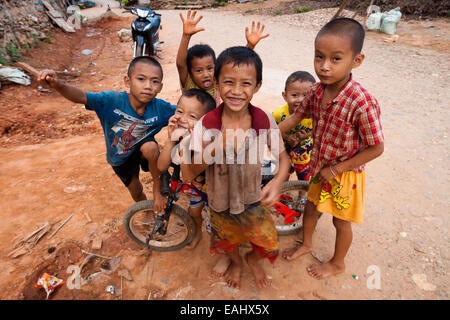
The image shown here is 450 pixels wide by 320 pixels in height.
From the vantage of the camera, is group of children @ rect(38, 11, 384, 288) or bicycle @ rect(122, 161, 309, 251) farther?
bicycle @ rect(122, 161, 309, 251)

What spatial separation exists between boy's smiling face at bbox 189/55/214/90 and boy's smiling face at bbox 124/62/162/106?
1.45ft

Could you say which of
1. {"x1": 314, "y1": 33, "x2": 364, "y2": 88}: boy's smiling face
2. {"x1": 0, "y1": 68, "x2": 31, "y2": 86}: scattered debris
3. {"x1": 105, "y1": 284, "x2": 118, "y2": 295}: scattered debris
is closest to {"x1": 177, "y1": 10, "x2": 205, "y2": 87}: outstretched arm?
{"x1": 314, "y1": 33, "x2": 364, "y2": 88}: boy's smiling face

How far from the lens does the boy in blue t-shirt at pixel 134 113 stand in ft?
6.39

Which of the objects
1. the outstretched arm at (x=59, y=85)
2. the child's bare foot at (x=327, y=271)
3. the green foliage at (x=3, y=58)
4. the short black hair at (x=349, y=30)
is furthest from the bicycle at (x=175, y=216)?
the green foliage at (x=3, y=58)

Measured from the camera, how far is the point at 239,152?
1419 mm

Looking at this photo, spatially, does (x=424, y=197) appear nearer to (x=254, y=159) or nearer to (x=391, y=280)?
(x=391, y=280)

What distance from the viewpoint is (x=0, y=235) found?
2.57 m

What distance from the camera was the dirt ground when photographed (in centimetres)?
211

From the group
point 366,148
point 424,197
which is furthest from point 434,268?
point 366,148

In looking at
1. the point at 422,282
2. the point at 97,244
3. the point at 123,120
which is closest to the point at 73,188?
the point at 97,244

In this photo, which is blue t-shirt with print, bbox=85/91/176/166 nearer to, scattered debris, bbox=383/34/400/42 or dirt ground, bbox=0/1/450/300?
dirt ground, bbox=0/1/450/300

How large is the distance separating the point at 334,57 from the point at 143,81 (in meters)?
1.38

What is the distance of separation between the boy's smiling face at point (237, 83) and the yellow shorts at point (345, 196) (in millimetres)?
944

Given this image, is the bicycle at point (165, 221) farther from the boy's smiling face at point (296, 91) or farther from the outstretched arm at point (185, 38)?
the boy's smiling face at point (296, 91)
